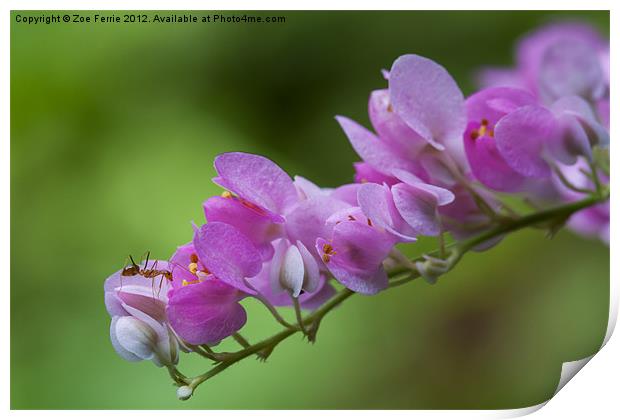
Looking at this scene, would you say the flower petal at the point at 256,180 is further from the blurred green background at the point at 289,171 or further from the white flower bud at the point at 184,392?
the blurred green background at the point at 289,171

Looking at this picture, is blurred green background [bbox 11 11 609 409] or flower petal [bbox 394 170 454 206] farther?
blurred green background [bbox 11 11 609 409]

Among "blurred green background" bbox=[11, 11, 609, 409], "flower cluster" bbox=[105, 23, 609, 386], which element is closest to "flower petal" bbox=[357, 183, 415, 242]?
"flower cluster" bbox=[105, 23, 609, 386]

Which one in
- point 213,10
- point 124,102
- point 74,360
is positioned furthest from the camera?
point 124,102

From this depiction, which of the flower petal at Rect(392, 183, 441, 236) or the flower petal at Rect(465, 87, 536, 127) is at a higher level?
the flower petal at Rect(465, 87, 536, 127)

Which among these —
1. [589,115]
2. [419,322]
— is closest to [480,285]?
[419,322]

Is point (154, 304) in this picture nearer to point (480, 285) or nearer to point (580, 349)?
point (580, 349)

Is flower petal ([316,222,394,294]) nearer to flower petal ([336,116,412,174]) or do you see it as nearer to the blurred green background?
flower petal ([336,116,412,174])

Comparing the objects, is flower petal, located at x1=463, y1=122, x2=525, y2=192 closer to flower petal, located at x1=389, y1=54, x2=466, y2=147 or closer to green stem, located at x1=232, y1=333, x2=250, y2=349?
flower petal, located at x1=389, y1=54, x2=466, y2=147

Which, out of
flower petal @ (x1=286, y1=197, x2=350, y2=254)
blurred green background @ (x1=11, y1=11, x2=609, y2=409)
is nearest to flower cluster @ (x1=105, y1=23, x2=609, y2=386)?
flower petal @ (x1=286, y1=197, x2=350, y2=254)

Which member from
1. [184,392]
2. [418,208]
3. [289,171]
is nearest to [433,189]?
[418,208]
